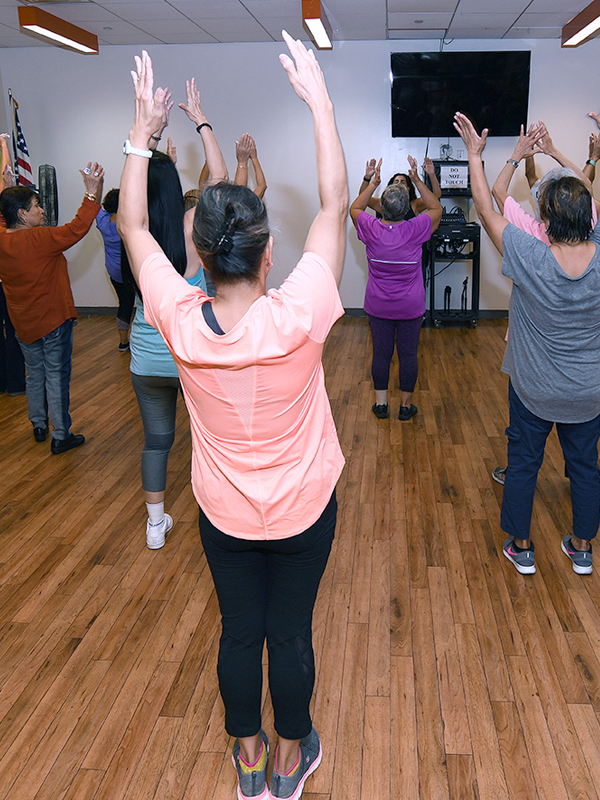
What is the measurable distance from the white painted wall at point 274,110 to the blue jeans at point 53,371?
11.3 ft

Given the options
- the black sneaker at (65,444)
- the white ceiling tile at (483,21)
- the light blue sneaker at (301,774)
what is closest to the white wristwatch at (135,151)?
the light blue sneaker at (301,774)

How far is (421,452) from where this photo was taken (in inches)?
156

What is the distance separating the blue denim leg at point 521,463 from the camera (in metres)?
2.58

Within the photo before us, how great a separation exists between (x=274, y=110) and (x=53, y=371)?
452cm

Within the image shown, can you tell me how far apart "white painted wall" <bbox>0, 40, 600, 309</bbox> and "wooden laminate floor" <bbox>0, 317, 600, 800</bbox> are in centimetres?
418

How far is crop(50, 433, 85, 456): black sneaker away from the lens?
13.4ft

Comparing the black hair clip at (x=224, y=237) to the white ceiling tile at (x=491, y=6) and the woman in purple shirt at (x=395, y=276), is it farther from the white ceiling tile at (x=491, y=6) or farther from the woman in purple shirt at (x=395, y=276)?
the white ceiling tile at (x=491, y=6)

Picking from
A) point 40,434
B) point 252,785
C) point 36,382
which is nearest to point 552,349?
point 252,785

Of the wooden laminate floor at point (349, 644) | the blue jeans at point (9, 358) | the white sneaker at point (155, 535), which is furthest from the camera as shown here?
the blue jeans at point (9, 358)

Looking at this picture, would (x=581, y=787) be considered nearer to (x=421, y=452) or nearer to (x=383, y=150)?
(x=421, y=452)

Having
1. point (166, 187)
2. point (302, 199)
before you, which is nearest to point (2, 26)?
point (302, 199)

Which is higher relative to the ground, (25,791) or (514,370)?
(514,370)

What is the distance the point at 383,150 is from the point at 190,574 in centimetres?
573

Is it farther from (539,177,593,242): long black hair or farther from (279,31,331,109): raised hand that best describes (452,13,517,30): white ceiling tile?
(279,31,331,109): raised hand
